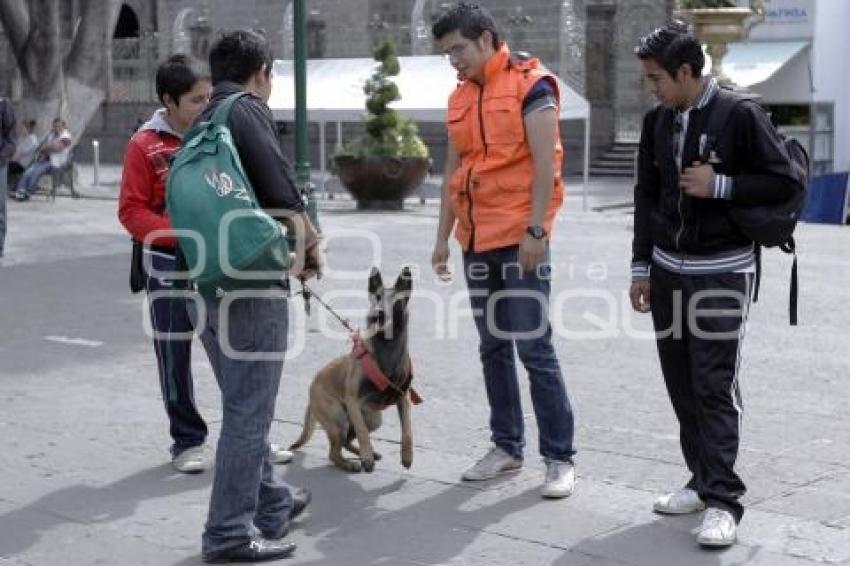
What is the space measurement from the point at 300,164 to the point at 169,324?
10062 mm

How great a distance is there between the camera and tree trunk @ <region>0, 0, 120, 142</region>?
78.5 feet

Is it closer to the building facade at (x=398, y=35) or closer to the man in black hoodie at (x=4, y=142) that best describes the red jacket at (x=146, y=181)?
the man in black hoodie at (x=4, y=142)

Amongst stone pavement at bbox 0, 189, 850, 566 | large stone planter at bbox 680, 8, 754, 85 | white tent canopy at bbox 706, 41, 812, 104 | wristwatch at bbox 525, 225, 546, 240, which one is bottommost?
stone pavement at bbox 0, 189, 850, 566

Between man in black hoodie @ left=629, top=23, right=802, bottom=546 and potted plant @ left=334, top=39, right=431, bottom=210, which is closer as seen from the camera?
man in black hoodie @ left=629, top=23, right=802, bottom=546

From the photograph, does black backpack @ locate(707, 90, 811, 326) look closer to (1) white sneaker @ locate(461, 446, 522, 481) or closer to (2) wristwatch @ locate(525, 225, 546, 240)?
(2) wristwatch @ locate(525, 225, 546, 240)

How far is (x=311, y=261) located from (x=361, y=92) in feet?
64.3

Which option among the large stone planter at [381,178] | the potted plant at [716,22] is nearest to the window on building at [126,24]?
the large stone planter at [381,178]

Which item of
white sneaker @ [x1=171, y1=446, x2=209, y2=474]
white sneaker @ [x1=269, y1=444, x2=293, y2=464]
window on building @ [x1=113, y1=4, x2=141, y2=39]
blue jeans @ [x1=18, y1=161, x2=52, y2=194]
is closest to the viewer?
white sneaker @ [x1=171, y1=446, x2=209, y2=474]

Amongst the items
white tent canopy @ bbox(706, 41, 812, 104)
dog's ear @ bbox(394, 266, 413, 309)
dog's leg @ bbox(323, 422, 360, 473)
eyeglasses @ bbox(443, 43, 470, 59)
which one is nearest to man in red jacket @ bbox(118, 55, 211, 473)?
dog's leg @ bbox(323, 422, 360, 473)

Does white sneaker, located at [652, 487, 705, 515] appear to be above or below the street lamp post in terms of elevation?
below

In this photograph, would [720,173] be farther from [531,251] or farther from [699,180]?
[531,251]

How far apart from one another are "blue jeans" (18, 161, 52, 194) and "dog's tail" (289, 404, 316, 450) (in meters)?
18.0

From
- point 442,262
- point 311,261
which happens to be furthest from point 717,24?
point 311,261

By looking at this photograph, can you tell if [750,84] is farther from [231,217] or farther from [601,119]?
[231,217]
